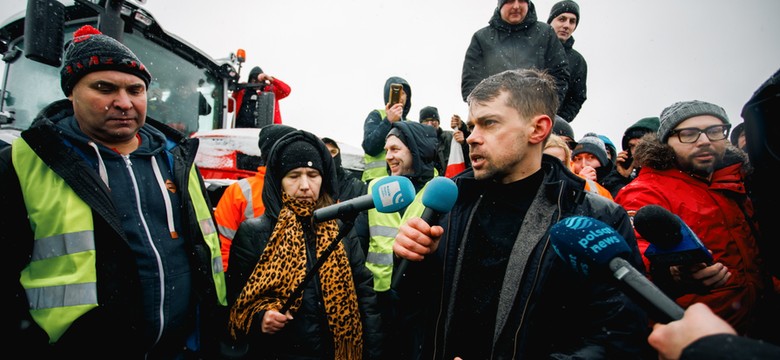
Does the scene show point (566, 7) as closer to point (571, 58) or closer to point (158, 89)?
point (571, 58)

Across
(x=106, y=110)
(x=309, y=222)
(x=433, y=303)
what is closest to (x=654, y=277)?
(x=433, y=303)

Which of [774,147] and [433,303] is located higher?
[774,147]

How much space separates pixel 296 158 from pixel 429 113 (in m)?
4.08

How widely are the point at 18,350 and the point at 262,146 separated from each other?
263cm

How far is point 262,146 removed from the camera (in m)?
3.96

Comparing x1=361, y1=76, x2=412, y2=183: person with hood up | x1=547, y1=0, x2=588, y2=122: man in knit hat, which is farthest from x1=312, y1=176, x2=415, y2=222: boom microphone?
x1=547, y1=0, x2=588, y2=122: man in knit hat

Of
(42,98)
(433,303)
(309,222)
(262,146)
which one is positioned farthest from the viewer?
(42,98)

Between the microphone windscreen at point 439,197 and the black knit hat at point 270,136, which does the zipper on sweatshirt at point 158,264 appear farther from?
the black knit hat at point 270,136

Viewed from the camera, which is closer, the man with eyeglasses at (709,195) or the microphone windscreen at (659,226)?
the microphone windscreen at (659,226)

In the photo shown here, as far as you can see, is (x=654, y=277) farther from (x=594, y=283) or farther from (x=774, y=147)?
(x=774, y=147)

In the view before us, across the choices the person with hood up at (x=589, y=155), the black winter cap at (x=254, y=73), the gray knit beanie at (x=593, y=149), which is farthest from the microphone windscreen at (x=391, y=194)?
the black winter cap at (x=254, y=73)

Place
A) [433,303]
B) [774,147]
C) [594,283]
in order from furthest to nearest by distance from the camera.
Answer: [433,303]
[594,283]
[774,147]

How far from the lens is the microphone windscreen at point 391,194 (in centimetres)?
157

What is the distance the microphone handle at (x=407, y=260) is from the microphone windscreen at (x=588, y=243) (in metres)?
0.43
